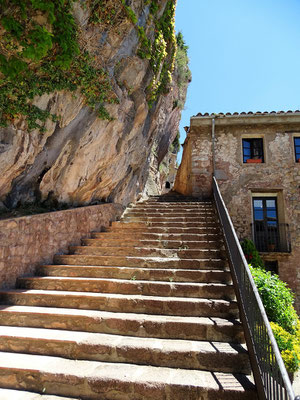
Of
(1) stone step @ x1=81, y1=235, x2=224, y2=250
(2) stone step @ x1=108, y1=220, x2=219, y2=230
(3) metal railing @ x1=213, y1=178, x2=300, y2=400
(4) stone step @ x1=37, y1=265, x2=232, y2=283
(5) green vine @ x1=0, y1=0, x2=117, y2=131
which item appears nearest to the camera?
(3) metal railing @ x1=213, y1=178, x2=300, y2=400

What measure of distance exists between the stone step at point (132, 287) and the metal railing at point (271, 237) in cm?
595

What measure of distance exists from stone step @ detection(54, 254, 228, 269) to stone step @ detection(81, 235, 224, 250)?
63 cm

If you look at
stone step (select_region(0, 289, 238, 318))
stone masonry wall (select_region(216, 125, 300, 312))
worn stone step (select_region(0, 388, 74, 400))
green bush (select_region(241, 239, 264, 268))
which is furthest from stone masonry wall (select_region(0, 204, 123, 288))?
stone masonry wall (select_region(216, 125, 300, 312))

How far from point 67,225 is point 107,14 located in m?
5.33

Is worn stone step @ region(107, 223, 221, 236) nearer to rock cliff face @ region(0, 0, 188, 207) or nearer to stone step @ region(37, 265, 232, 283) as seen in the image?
rock cliff face @ region(0, 0, 188, 207)

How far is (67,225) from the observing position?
591 centimetres

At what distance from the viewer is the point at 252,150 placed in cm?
1016

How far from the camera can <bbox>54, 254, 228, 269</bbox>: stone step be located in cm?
476

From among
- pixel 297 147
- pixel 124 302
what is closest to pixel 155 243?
pixel 124 302

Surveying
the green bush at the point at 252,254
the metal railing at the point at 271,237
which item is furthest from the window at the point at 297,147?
the green bush at the point at 252,254

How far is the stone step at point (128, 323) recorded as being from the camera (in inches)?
128

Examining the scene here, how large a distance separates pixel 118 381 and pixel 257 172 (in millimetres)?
9088

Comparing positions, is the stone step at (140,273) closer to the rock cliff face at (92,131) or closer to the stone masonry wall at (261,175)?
the rock cliff face at (92,131)

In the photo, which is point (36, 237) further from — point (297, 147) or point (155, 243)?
point (297, 147)
